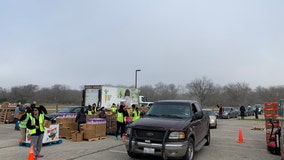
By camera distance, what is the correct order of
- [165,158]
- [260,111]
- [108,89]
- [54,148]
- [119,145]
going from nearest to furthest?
1. [165,158]
2. [54,148]
3. [119,145]
4. [108,89]
5. [260,111]

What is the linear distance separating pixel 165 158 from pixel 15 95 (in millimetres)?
64313

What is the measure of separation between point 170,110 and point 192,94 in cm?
4631

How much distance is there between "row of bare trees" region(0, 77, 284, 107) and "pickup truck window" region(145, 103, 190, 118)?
137 ft

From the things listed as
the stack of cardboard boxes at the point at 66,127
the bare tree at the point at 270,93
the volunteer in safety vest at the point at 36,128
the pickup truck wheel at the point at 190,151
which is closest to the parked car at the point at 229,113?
the stack of cardboard boxes at the point at 66,127

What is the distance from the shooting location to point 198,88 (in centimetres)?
5169

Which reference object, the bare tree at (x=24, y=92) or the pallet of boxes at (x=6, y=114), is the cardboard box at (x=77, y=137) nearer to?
the pallet of boxes at (x=6, y=114)

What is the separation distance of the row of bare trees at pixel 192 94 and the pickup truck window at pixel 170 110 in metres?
41.9

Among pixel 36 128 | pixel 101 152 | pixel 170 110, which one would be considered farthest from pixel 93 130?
pixel 170 110

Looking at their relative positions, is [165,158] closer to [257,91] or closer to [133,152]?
[133,152]

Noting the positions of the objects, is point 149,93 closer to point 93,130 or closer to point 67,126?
point 67,126

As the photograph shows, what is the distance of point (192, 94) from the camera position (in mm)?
53750

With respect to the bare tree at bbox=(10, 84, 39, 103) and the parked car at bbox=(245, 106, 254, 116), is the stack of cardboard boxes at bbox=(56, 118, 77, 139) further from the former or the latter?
the bare tree at bbox=(10, 84, 39, 103)

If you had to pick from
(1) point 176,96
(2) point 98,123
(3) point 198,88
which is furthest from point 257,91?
(2) point 98,123

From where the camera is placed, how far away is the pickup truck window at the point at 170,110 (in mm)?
8297
